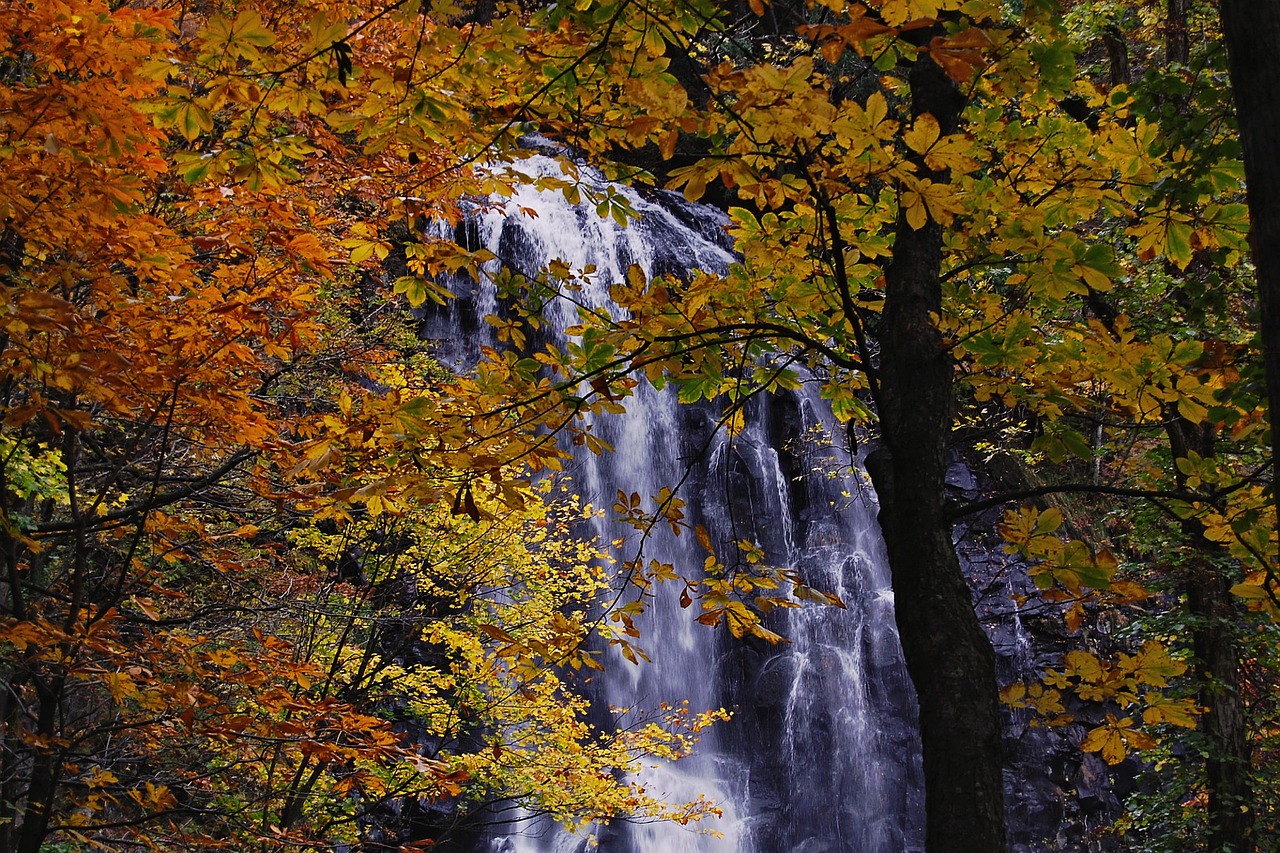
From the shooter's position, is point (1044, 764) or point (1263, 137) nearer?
point (1263, 137)

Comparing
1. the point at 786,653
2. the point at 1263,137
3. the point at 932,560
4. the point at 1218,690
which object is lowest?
the point at 1218,690

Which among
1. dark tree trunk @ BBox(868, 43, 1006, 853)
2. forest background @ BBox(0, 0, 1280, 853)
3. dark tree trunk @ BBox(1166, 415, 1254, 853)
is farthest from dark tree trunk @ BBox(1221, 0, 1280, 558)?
dark tree trunk @ BBox(1166, 415, 1254, 853)

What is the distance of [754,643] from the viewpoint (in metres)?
14.9

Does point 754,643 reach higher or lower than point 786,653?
higher

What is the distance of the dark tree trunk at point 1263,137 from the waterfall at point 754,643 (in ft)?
31.9

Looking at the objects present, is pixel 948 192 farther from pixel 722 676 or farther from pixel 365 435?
pixel 722 676

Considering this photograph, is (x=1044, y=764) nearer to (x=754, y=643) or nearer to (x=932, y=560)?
(x=754, y=643)

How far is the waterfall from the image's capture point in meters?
Result: 13.1

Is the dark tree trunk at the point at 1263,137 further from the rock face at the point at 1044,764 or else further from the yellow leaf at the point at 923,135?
the rock face at the point at 1044,764

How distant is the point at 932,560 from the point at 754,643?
41.3ft

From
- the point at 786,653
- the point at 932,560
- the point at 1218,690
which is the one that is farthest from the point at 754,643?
the point at 932,560

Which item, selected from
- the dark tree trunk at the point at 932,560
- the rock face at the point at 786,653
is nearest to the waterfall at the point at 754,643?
the rock face at the point at 786,653

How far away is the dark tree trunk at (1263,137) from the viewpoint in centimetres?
163

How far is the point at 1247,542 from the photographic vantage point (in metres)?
2.54
